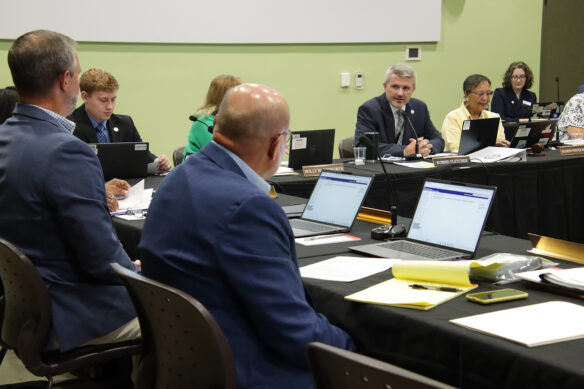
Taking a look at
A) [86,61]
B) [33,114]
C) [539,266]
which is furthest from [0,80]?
[539,266]

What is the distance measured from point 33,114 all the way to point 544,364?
1.65 metres

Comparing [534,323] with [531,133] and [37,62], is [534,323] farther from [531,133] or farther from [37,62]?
[531,133]

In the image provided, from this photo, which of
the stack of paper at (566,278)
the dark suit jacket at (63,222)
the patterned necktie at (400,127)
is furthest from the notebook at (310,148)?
the stack of paper at (566,278)

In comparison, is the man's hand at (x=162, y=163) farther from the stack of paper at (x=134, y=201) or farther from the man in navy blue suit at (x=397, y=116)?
the man in navy blue suit at (x=397, y=116)

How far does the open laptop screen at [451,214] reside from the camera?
2.13 metres

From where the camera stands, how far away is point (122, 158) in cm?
385

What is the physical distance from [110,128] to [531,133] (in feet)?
9.57

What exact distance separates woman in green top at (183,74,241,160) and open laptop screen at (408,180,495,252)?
1851 mm

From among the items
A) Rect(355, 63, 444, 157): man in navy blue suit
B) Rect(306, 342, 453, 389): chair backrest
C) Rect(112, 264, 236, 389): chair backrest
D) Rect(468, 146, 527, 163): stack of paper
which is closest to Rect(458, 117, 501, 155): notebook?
Rect(468, 146, 527, 163): stack of paper

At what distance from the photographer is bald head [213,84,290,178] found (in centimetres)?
168

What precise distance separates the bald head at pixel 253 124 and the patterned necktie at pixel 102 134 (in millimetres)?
2564

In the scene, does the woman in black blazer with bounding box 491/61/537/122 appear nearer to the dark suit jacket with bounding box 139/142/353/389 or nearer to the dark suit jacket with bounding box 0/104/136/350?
the dark suit jacket with bounding box 0/104/136/350

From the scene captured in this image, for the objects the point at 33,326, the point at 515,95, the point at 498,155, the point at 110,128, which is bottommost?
the point at 33,326

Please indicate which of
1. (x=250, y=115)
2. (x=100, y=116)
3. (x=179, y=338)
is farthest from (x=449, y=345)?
(x=100, y=116)
